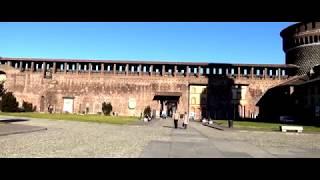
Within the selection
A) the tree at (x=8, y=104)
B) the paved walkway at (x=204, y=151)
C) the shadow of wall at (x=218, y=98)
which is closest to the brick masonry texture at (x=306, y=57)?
the shadow of wall at (x=218, y=98)

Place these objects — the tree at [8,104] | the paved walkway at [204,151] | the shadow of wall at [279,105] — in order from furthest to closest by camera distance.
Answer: the shadow of wall at [279,105], the tree at [8,104], the paved walkway at [204,151]

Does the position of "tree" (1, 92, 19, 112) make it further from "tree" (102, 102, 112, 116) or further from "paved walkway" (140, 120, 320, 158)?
"paved walkway" (140, 120, 320, 158)

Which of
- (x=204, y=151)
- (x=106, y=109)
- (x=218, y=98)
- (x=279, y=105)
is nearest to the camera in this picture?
(x=204, y=151)

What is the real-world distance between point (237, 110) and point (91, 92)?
66.7ft

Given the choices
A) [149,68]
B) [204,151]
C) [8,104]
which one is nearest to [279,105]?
[149,68]

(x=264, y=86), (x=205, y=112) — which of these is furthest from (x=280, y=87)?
(x=205, y=112)

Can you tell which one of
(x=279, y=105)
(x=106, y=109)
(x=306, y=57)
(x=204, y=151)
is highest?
(x=306, y=57)

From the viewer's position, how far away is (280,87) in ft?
179

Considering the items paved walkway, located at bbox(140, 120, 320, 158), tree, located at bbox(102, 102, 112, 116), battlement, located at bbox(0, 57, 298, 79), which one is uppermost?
battlement, located at bbox(0, 57, 298, 79)

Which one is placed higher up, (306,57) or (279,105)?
(306,57)

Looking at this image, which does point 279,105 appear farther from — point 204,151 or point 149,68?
point 204,151

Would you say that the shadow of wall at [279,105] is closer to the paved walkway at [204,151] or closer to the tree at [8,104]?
the tree at [8,104]

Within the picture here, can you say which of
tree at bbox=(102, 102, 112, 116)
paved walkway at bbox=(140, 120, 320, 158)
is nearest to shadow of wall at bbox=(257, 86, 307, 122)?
tree at bbox=(102, 102, 112, 116)
